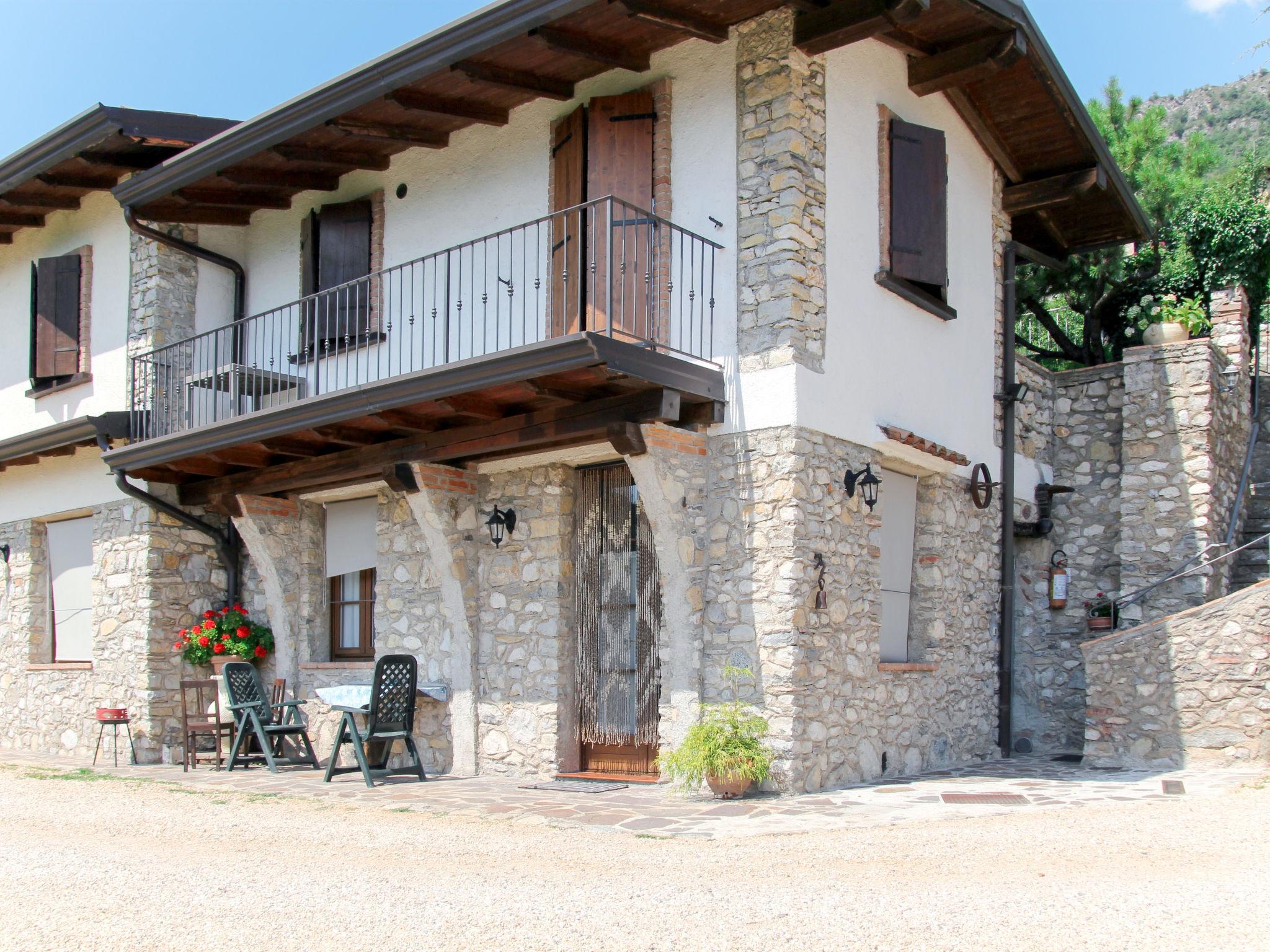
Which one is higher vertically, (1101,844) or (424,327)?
(424,327)

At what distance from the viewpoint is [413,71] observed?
8938 mm

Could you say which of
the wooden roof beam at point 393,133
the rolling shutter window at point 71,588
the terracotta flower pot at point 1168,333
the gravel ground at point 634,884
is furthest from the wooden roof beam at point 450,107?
the terracotta flower pot at point 1168,333

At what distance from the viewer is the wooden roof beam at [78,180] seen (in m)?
12.5

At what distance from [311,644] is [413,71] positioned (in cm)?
535

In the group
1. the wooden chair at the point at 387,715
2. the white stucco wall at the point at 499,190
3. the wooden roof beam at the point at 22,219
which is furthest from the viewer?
the wooden roof beam at the point at 22,219

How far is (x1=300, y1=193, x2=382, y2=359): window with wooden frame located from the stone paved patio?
12.8 feet

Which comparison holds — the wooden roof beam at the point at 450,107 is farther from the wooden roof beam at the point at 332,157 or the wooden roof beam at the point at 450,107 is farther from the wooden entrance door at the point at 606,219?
the wooden roof beam at the point at 332,157

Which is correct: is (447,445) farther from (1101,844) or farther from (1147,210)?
(1147,210)

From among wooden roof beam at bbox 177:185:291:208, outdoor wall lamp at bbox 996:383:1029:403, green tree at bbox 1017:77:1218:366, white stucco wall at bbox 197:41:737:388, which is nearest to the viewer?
white stucco wall at bbox 197:41:737:388

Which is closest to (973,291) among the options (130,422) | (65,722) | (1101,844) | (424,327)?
(424,327)

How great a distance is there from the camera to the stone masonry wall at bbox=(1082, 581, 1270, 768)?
29.1 feet

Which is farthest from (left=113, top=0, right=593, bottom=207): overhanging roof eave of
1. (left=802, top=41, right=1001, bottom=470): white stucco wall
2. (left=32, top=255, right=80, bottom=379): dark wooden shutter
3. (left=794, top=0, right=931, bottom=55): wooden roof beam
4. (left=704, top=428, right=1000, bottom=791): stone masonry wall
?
(left=704, top=428, right=1000, bottom=791): stone masonry wall

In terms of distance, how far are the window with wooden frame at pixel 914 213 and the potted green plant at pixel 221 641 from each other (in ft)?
21.6

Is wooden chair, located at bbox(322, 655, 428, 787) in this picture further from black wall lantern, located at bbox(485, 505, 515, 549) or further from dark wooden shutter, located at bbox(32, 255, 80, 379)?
dark wooden shutter, located at bbox(32, 255, 80, 379)
